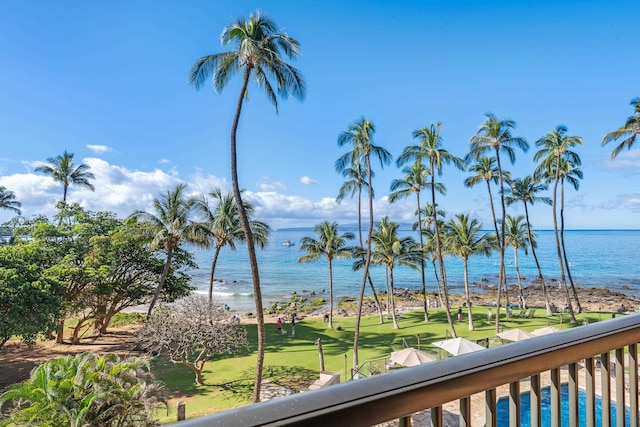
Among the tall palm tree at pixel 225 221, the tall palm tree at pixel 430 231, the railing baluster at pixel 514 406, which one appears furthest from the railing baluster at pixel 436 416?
the tall palm tree at pixel 430 231

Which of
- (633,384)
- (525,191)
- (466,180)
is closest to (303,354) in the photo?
(466,180)

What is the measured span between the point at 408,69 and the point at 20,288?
15.4m

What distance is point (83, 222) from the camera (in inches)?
719

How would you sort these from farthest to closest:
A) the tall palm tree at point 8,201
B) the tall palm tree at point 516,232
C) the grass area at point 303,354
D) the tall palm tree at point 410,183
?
the tall palm tree at point 516,232
the tall palm tree at point 8,201
the tall palm tree at point 410,183
the grass area at point 303,354

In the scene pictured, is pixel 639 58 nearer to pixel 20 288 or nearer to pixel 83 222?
Result: pixel 20 288

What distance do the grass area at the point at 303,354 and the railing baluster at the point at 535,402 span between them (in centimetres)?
877

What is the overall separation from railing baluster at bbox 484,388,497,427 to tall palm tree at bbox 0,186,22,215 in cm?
3442

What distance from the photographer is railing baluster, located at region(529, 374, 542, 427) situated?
3.28ft

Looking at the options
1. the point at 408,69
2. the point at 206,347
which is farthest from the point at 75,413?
the point at 408,69

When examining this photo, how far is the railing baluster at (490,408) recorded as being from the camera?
909 mm

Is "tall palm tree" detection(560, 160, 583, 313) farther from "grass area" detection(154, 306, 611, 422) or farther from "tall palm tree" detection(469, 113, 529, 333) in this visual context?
"tall palm tree" detection(469, 113, 529, 333)

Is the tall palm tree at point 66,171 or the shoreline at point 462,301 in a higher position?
the tall palm tree at point 66,171

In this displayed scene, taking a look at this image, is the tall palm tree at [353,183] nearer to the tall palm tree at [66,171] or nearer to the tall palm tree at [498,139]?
the tall palm tree at [498,139]

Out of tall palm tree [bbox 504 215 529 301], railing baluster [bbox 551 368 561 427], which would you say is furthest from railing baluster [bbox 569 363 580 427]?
tall palm tree [bbox 504 215 529 301]
